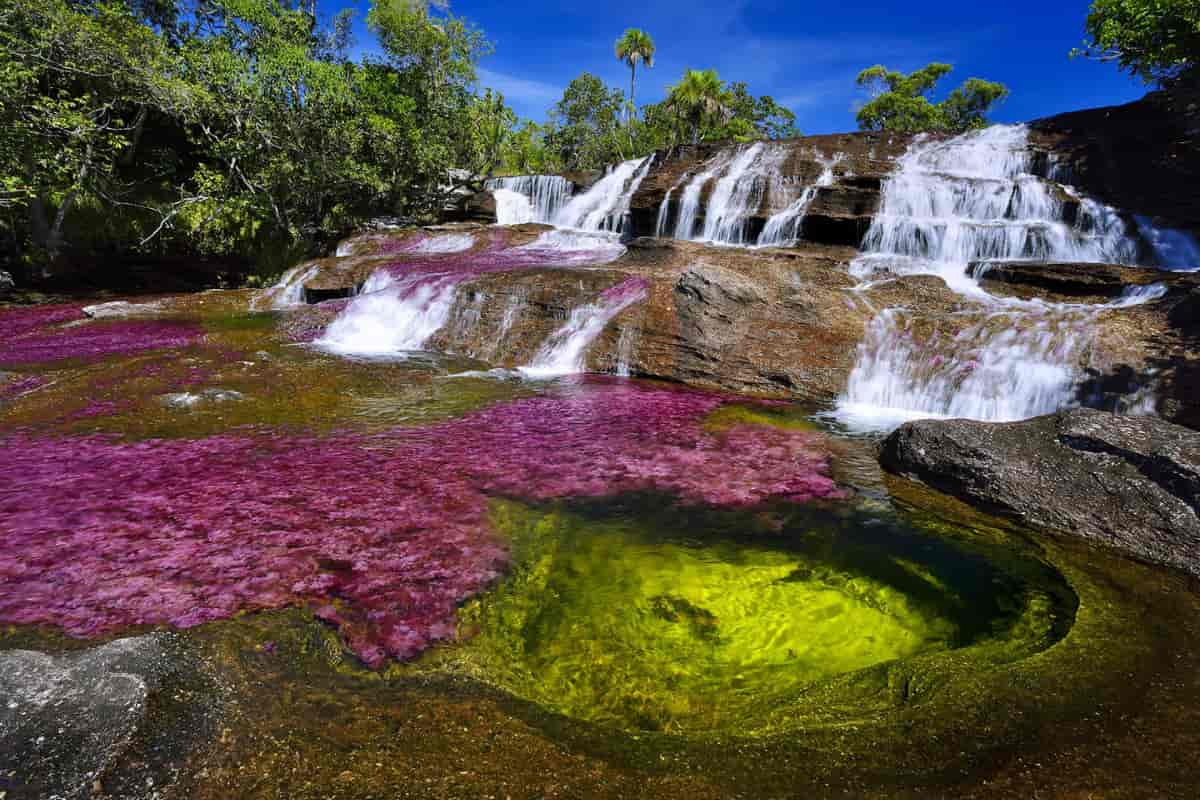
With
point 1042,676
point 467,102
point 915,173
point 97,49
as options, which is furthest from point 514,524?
point 467,102

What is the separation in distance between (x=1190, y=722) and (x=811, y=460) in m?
4.42

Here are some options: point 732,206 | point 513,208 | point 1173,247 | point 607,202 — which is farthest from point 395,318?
point 1173,247

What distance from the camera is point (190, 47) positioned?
22.2 metres

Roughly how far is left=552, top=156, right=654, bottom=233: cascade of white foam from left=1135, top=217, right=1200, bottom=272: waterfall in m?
17.8

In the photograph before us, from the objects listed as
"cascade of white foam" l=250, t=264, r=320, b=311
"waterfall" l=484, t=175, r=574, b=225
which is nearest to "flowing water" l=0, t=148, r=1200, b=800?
"cascade of white foam" l=250, t=264, r=320, b=311

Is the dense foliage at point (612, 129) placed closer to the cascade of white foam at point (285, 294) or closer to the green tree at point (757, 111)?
the green tree at point (757, 111)

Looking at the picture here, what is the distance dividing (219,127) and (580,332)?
23.3 m

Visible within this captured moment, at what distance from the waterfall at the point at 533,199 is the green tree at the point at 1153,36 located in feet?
71.4

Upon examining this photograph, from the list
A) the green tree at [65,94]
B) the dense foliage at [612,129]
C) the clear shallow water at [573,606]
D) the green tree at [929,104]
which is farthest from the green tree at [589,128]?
the clear shallow water at [573,606]

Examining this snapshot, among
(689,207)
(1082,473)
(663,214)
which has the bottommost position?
(1082,473)

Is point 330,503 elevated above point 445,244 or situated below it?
below

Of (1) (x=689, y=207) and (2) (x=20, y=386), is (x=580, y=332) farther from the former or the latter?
(1) (x=689, y=207)

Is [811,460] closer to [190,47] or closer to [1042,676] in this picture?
[1042,676]

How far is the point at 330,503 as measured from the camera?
5.62m
